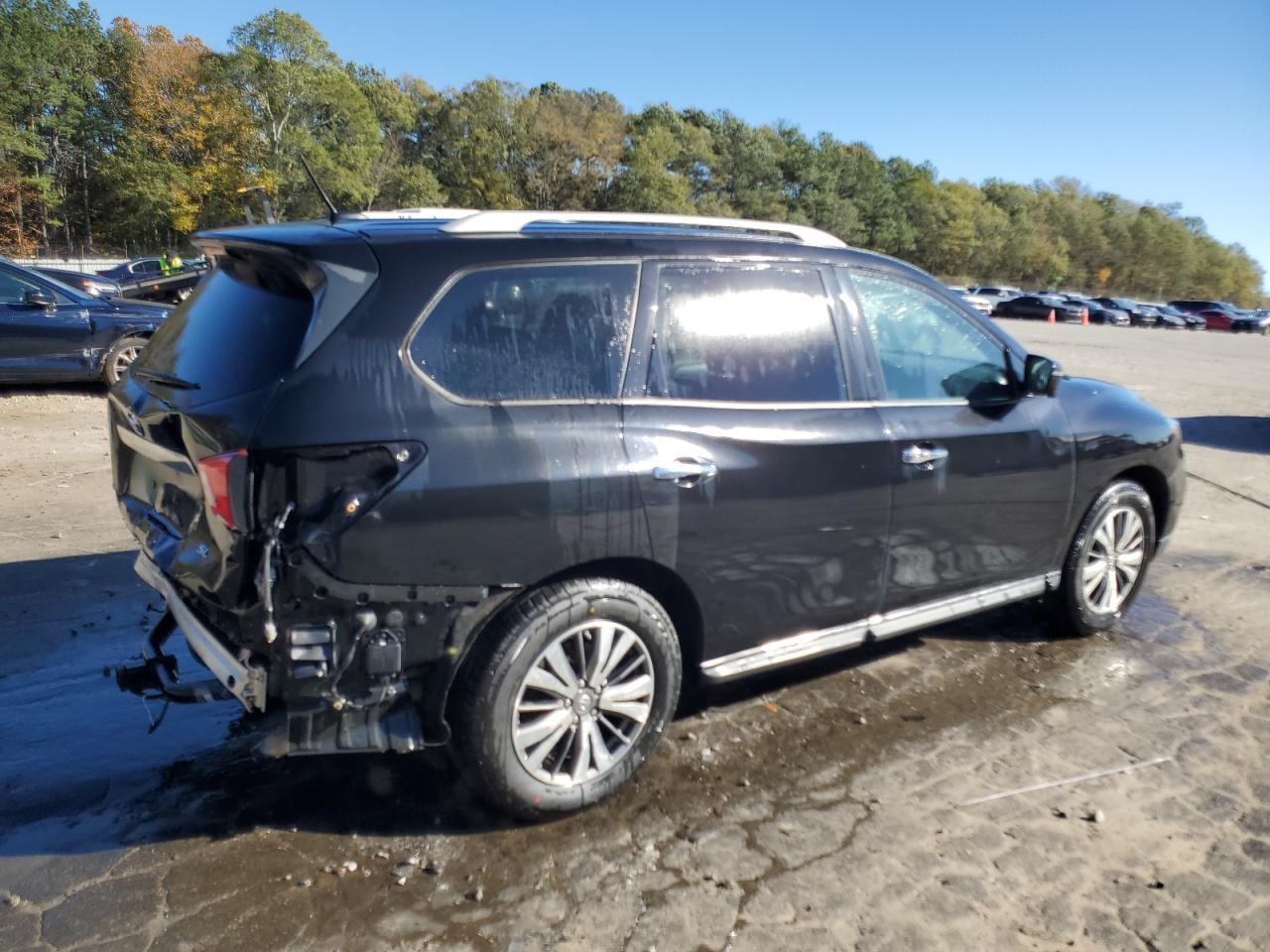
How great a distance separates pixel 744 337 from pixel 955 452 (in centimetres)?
110

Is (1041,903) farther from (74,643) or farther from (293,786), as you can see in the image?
(74,643)

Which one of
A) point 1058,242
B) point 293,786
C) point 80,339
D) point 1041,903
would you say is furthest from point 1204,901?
point 1058,242

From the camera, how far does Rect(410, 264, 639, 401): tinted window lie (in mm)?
2846

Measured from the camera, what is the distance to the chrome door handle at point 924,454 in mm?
3688

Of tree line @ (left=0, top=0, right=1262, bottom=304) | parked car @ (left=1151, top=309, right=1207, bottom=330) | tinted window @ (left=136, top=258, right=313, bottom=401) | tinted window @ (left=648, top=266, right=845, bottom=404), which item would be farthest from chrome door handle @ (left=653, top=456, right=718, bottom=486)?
parked car @ (left=1151, top=309, right=1207, bottom=330)

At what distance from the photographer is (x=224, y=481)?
255 cm

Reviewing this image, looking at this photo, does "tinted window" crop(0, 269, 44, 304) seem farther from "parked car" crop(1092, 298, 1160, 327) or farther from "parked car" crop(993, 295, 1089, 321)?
"parked car" crop(1092, 298, 1160, 327)

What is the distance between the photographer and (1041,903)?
2.78m

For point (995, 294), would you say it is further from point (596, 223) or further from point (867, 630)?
point (596, 223)

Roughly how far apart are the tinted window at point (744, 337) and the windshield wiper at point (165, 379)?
1.46m

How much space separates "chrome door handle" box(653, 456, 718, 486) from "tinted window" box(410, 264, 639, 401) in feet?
0.98

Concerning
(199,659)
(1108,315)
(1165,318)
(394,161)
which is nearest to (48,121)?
(394,161)

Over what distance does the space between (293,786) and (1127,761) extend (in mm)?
3115

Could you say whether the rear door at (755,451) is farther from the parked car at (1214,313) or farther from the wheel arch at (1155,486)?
the parked car at (1214,313)
